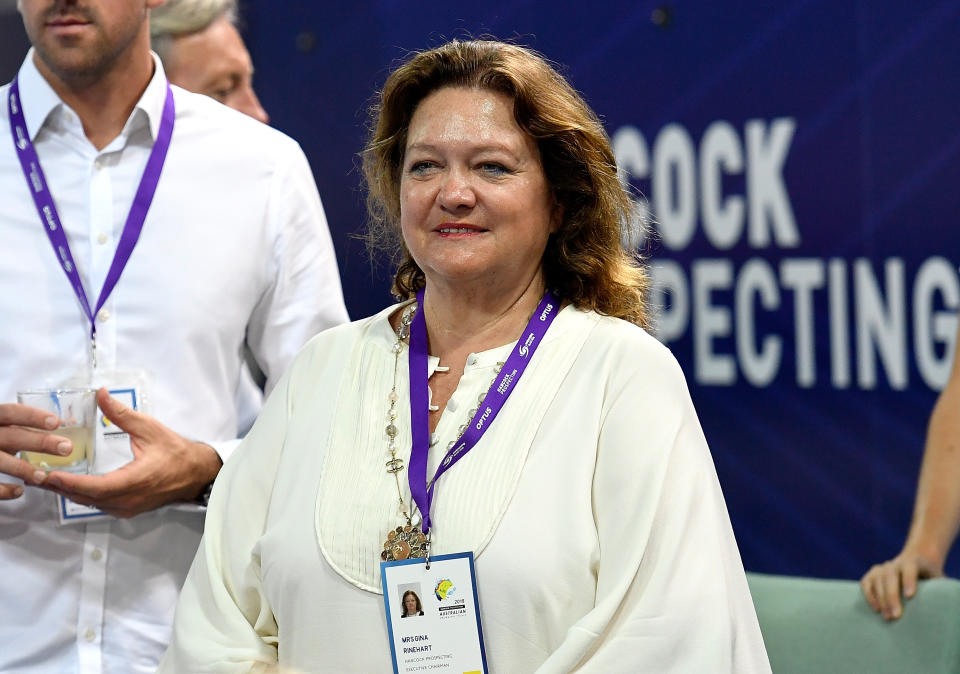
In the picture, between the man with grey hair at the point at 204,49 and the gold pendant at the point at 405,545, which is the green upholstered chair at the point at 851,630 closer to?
the gold pendant at the point at 405,545

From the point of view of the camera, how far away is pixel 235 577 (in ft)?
6.48

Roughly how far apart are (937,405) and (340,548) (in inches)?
71.0

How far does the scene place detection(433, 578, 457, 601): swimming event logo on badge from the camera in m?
1.75

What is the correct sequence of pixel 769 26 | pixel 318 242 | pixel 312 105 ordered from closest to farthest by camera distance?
pixel 318 242 → pixel 769 26 → pixel 312 105

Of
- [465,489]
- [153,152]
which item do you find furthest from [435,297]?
[153,152]

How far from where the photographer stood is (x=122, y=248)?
237 centimetres

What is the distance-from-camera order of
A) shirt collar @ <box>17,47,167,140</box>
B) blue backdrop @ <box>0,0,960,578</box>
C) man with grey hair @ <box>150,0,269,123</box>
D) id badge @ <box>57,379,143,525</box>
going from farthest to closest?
1. man with grey hair @ <box>150,0,269,123</box>
2. blue backdrop @ <box>0,0,960,578</box>
3. shirt collar @ <box>17,47,167,140</box>
4. id badge @ <box>57,379,143,525</box>

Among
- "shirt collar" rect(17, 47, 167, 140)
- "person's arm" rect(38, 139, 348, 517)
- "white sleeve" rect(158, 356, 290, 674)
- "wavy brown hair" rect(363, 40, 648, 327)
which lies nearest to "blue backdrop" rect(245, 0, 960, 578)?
"person's arm" rect(38, 139, 348, 517)

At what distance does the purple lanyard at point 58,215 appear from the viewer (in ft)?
7.64

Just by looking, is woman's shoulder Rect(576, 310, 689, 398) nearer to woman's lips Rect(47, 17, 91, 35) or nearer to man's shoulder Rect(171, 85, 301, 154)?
man's shoulder Rect(171, 85, 301, 154)

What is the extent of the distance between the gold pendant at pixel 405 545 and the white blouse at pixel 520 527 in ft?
0.08

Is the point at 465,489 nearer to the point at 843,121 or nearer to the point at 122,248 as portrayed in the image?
the point at 122,248

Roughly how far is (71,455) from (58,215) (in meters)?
0.51

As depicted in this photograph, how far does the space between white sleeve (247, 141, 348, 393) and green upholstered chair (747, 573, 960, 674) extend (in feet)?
3.61
